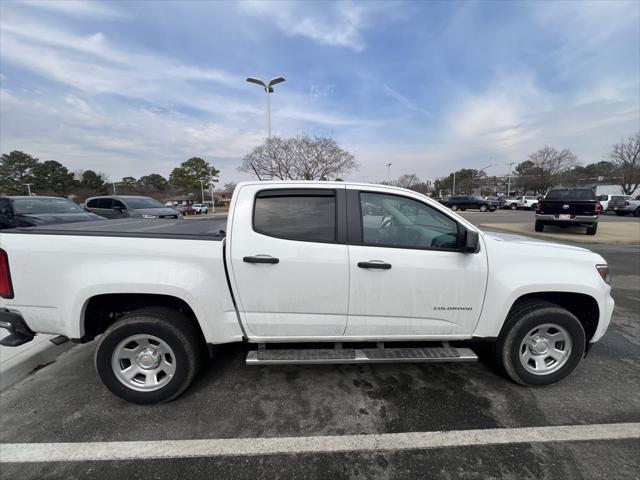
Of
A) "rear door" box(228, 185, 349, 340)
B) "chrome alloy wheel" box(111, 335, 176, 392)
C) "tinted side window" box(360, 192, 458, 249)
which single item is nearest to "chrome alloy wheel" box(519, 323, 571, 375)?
"tinted side window" box(360, 192, 458, 249)

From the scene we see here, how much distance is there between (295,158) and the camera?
26.5m

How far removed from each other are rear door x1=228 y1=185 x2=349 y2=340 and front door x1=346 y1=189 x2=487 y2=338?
137 millimetres

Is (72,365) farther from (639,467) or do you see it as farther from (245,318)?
(639,467)

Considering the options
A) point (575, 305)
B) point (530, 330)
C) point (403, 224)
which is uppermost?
point (403, 224)

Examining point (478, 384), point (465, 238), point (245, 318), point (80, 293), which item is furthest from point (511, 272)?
point (80, 293)

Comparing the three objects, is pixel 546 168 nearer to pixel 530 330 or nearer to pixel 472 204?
pixel 472 204

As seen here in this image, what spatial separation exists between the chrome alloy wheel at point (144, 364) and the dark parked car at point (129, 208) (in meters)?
8.58

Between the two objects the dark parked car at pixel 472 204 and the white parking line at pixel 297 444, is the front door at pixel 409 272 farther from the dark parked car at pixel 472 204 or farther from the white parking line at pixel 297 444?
the dark parked car at pixel 472 204

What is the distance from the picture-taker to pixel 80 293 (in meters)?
2.26

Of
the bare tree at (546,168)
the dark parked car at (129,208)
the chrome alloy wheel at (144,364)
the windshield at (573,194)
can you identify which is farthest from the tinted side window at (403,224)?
the bare tree at (546,168)

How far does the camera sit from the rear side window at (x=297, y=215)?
2420 mm

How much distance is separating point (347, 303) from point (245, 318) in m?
0.85

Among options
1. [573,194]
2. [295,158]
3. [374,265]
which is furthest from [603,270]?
[295,158]

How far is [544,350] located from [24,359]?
5.06 m
